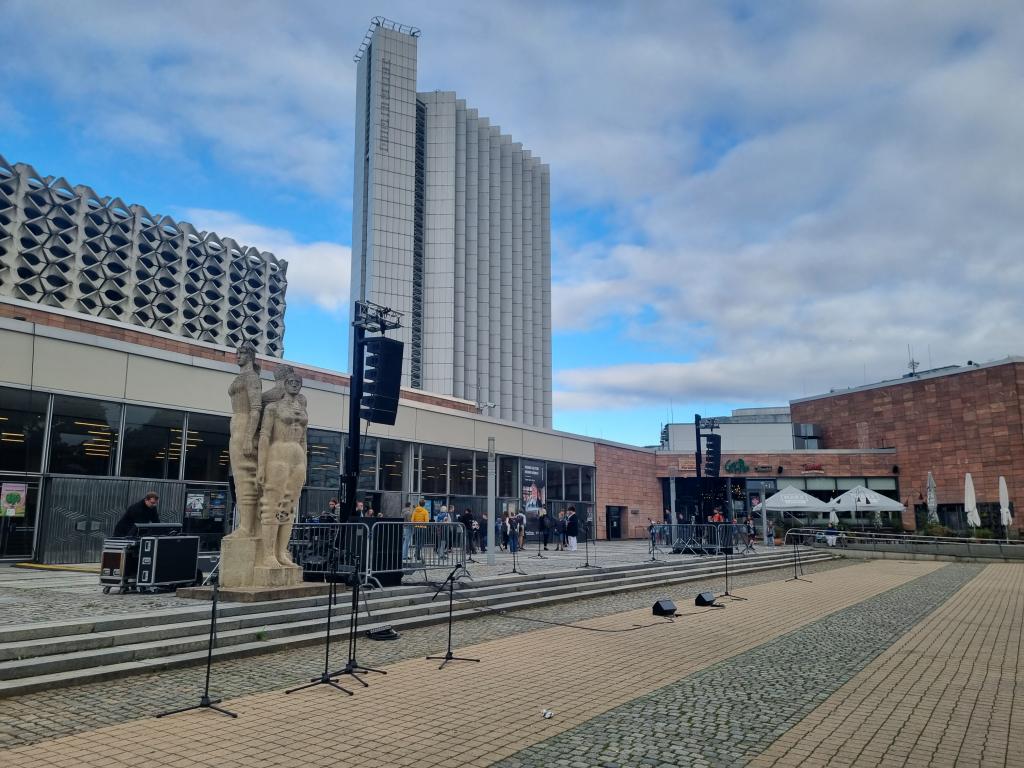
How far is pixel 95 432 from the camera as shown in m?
18.3

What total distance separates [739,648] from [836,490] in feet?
132

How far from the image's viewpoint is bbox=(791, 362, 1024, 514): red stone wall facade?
137 ft

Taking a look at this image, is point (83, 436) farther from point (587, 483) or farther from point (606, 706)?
point (587, 483)

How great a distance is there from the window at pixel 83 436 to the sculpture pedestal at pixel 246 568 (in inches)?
368

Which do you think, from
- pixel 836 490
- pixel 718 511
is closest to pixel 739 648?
pixel 718 511

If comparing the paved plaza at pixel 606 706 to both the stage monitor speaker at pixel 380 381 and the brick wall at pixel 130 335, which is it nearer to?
the stage monitor speaker at pixel 380 381

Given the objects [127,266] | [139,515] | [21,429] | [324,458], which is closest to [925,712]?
[139,515]

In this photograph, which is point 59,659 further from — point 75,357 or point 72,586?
point 75,357

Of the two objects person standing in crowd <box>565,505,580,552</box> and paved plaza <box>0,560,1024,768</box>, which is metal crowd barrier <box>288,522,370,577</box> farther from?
person standing in crowd <box>565,505,580,552</box>

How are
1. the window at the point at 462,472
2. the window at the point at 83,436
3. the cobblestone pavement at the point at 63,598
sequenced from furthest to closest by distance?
the window at the point at 462,472
the window at the point at 83,436
the cobblestone pavement at the point at 63,598

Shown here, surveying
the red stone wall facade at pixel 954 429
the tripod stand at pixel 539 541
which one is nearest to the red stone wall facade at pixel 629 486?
the tripod stand at pixel 539 541

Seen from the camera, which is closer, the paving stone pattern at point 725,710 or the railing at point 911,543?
the paving stone pattern at point 725,710

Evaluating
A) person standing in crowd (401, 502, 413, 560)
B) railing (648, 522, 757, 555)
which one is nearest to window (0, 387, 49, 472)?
person standing in crowd (401, 502, 413, 560)

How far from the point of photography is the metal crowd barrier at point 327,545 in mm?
12250
